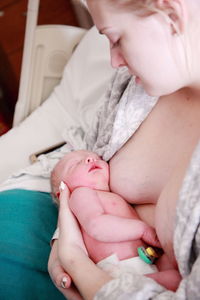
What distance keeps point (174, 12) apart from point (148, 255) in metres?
0.58

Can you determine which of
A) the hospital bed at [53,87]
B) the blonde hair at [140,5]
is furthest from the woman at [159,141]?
the hospital bed at [53,87]

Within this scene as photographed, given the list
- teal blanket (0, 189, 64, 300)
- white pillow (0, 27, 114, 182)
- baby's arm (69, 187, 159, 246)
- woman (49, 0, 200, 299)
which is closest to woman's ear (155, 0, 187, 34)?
woman (49, 0, 200, 299)

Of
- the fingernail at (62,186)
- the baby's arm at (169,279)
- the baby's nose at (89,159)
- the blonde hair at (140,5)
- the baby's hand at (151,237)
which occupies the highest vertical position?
the blonde hair at (140,5)

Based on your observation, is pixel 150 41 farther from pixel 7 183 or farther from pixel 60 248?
pixel 7 183

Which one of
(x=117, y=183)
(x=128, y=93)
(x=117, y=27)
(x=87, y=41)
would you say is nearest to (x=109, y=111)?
(x=128, y=93)

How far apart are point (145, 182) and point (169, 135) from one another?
0.15 meters

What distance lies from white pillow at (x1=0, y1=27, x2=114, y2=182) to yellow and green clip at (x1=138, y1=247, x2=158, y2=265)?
0.89 meters

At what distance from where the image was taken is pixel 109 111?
1.15 metres

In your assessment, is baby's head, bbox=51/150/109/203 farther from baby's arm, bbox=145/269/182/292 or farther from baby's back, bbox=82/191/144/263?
baby's arm, bbox=145/269/182/292

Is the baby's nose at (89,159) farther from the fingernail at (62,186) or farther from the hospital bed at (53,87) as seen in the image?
the hospital bed at (53,87)

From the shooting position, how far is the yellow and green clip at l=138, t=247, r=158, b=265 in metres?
0.87

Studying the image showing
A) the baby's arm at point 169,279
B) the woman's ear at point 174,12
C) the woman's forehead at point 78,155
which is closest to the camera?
the woman's ear at point 174,12

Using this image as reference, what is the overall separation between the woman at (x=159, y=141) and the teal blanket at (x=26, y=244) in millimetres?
161

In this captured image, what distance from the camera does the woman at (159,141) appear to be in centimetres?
67
